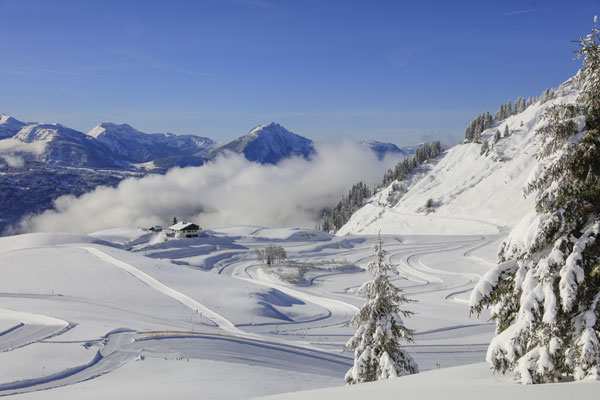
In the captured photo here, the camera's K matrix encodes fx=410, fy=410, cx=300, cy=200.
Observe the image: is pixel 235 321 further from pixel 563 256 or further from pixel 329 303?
pixel 563 256

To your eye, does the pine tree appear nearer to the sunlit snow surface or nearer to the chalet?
the sunlit snow surface

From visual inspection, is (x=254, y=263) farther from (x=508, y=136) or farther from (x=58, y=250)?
(x=508, y=136)

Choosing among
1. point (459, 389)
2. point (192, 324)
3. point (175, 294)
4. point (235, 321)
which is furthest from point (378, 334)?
point (175, 294)

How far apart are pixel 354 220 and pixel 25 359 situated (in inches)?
5877

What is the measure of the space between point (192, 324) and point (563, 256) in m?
33.8

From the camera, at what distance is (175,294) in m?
48.4

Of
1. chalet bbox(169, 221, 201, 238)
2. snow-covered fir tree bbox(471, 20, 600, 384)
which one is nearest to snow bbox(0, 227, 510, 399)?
snow-covered fir tree bbox(471, 20, 600, 384)

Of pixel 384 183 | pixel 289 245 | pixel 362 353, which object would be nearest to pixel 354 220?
pixel 384 183

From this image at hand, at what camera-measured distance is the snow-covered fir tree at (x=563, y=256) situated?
901cm

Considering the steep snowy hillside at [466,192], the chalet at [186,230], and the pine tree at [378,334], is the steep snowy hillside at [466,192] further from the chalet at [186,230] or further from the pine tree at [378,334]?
the pine tree at [378,334]

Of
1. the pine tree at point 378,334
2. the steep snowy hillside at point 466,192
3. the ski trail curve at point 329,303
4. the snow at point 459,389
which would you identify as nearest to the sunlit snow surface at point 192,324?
the ski trail curve at point 329,303

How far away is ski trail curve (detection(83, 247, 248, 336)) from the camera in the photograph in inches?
1547

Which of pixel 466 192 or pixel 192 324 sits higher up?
pixel 466 192

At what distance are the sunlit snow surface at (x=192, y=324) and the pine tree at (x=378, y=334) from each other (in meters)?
6.00
